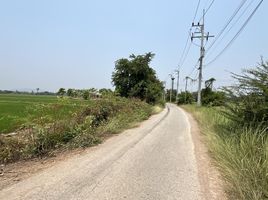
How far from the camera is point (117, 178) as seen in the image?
26.9 feet

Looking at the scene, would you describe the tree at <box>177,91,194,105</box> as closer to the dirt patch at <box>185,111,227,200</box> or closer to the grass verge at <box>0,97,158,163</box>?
the grass verge at <box>0,97,158,163</box>

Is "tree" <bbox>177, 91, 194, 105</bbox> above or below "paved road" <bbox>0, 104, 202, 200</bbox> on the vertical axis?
above

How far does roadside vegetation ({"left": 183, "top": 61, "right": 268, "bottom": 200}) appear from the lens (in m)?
7.14

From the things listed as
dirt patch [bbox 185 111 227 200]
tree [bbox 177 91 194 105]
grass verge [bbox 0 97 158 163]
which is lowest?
dirt patch [bbox 185 111 227 200]

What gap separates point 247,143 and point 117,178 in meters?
3.92

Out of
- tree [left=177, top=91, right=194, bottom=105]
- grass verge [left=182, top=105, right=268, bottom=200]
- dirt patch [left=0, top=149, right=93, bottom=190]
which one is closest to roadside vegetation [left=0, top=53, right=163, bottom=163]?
dirt patch [left=0, top=149, right=93, bottom=190]

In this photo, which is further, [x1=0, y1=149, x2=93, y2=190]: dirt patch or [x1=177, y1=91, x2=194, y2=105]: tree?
[x1=177, y1=91, x2=194, y2=105]: tree

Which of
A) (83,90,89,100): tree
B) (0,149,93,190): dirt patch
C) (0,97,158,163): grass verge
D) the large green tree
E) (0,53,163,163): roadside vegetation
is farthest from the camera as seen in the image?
the large green tree

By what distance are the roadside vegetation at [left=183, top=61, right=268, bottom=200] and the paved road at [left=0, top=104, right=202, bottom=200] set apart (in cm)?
81

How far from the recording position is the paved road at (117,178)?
6906 millimetres

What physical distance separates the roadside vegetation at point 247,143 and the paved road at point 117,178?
2.65 ft

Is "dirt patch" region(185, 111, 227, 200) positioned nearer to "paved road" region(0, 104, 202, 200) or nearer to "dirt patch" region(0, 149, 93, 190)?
"paved road" region(0, 104, 202, 200)

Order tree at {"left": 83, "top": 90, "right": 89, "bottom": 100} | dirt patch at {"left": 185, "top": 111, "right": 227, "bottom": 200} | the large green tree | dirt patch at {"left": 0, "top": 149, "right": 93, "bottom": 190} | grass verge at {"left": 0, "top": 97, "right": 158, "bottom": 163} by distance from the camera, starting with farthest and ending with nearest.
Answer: the large green tree
tree at {"left": 83, "top": 90, "right": 89, "bottom": 100}
grass verge at {"left": 0, "top": 97, "right": 158, "bottom": 163}
dirt patch at {"left": 0, "top": 149, "right": 93, "bottom": 190}
dirt patch at {"left": 185, "top": 111, "right": 227, "bottom": 200}

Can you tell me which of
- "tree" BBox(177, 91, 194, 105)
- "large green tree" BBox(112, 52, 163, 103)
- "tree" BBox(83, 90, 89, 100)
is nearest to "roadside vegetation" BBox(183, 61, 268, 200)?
"tree" BBox(83, 90, 89, 100)
